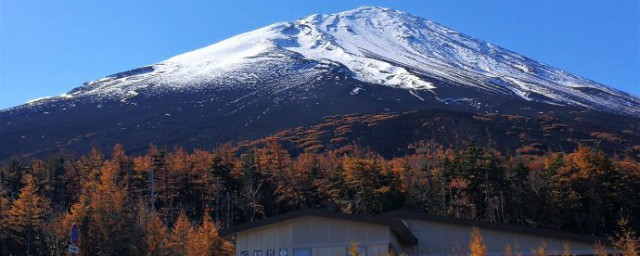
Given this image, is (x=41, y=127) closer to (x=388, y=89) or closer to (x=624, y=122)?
(x=388, y=89)

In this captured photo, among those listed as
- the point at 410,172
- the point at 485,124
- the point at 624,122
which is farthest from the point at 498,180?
the point at 624,122

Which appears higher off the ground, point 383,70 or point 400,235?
point 383,70

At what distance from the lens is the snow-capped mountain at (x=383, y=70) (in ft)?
454

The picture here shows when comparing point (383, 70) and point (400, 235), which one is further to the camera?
point (383, 70)

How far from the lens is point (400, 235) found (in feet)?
73.8

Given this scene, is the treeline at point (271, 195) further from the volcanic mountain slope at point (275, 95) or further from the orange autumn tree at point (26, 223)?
the volcanic mountain slope at point (275, 95)

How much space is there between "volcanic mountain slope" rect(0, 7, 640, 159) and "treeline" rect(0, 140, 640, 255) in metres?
40.9

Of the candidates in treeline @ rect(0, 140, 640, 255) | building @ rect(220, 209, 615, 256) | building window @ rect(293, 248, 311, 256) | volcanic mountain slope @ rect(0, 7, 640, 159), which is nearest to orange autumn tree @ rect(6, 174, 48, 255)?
treeline @ rect(0, 140, 640, 255)

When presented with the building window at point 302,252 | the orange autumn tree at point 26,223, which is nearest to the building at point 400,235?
the building window at point 302,252

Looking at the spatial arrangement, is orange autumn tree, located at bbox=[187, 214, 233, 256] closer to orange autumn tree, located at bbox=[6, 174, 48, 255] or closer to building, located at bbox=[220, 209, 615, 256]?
A: orange autumn tree, located at bbox=[6, 174, 48, 255]

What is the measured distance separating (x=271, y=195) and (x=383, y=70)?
102305 millimetres

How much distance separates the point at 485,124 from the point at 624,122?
35.3 meters

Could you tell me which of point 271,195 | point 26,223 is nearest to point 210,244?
point 26,223

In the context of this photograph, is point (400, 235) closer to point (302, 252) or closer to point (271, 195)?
point (302, 252)
